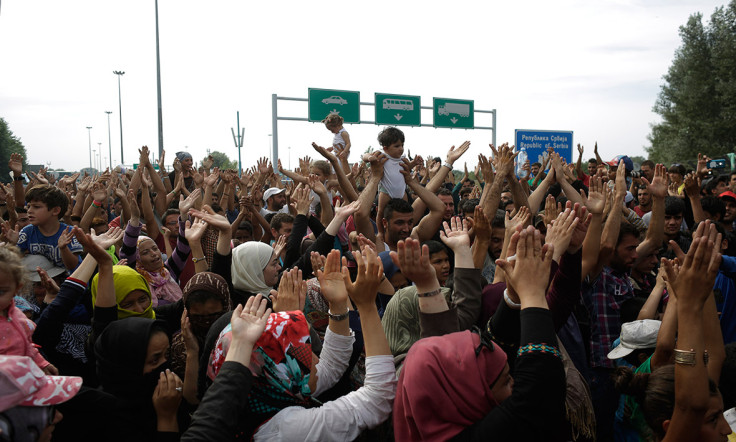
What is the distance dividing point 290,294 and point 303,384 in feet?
2.44

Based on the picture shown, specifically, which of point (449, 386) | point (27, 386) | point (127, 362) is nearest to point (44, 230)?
point (127, 362)

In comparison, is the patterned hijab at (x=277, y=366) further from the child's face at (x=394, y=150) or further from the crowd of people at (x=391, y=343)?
the child's face at (x=394, y=150)

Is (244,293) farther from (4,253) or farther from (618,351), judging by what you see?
(618,351)

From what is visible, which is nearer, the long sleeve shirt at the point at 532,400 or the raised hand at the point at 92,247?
the long sleeve shirt at the point at 532,400

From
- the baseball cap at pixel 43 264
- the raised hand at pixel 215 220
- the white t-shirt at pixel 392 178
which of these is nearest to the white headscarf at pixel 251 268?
the raised hand at pixel 215 220

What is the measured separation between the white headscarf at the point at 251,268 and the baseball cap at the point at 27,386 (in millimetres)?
1765

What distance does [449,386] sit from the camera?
1872 millimetres

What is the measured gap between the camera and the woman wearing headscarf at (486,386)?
5.93 ft

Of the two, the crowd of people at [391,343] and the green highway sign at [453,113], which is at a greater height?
the green highway sign at [453,113]

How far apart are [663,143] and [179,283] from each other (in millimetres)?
41894

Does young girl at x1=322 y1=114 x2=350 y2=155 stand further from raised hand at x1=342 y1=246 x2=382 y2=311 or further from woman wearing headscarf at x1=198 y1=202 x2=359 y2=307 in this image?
raised hand at x1=342 y1=246 x2=382 y2=311

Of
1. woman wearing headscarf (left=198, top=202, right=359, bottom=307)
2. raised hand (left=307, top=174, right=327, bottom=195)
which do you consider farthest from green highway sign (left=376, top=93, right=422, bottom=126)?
woman wearing headscarf (left=198, top=202, right=359, bottom=307)

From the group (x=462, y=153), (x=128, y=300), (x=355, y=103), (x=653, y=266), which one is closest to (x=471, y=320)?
(x=128, y=300)

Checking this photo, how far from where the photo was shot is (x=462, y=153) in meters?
6.43
